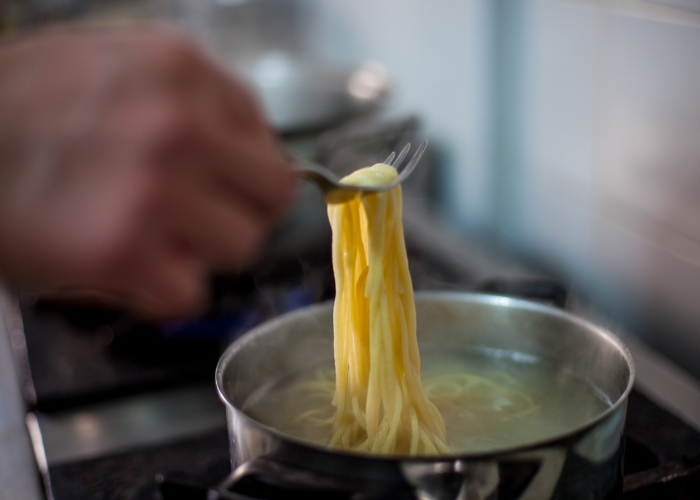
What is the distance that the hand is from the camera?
1.40ft

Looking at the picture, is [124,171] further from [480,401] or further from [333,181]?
[480,401]

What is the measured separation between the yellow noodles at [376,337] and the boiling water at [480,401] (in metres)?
0.03

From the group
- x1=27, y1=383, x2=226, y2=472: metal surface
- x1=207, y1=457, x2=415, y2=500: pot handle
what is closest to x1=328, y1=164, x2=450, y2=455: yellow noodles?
x1=207, y1=457, x2=415, y2=500: pot handle

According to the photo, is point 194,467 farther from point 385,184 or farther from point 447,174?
point 447,174

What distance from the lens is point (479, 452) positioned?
1.63 ft

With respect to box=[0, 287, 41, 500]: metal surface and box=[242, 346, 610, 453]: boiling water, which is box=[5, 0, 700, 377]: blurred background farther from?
box=[0, 287, 41, 500]: metal surface

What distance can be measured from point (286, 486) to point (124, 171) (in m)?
0.24

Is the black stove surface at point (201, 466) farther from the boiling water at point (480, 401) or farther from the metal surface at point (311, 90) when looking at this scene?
the metal surface at point (311, 90)

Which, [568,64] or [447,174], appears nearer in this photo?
[568,64]

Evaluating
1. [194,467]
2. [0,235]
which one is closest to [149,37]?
[0,235]

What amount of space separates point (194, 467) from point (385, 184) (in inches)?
16.8

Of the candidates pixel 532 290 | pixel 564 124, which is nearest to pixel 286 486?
pixel 532 290

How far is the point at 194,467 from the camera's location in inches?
33.4

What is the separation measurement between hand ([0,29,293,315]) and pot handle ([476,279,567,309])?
1.66 ft
